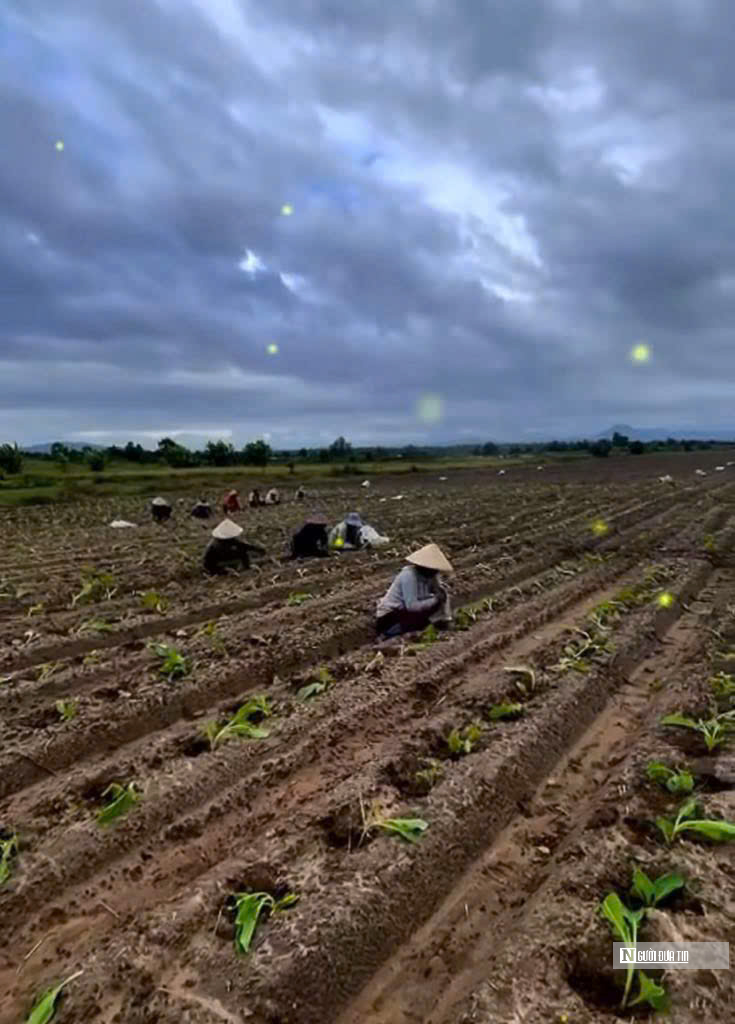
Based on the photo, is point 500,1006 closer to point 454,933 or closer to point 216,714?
point 454,933

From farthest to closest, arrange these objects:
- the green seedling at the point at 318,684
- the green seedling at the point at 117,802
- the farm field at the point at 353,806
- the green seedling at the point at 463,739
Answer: the green seedling at the point at 318,684
the green seedling at the point at 463,739
the green seedling at the point at 117,802
the farm field at the point at 353,806

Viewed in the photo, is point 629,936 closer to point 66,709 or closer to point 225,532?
point 66,709

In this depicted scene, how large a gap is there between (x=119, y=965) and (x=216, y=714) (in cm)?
286

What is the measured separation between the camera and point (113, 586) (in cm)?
1116

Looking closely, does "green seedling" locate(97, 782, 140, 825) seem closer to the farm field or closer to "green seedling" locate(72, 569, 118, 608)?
the farm field

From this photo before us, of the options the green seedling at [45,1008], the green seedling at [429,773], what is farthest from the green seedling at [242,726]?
the green seedling at [45,1008]

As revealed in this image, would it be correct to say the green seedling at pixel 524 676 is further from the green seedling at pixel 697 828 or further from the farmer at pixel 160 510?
the farmer at pixel 160 510

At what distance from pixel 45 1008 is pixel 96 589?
345 inches

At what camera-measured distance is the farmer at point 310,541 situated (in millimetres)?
13703

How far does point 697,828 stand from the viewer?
3783mm

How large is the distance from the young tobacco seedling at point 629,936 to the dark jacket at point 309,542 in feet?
35.5

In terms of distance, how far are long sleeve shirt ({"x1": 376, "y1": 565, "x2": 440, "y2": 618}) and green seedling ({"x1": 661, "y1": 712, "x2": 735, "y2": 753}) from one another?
10.3ft

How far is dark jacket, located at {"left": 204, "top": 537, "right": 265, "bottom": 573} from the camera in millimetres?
12461

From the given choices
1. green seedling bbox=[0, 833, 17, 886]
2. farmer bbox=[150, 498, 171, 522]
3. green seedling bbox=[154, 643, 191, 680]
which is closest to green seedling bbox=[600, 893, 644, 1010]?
green seedling bbox=[0, 833, 17, 886]
